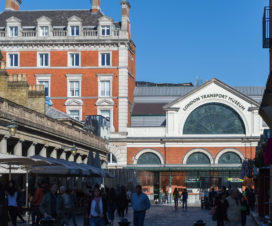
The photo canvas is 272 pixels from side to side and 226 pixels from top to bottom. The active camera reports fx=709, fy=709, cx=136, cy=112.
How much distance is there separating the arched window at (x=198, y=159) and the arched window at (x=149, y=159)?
3.42 m

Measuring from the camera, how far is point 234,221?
18703 millimetres

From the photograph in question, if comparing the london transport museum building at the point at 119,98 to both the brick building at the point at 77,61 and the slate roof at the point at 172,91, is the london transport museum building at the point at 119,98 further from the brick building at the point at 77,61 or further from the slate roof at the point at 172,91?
the slate roof at the point at 172,91

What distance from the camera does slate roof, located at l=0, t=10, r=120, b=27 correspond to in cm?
7644

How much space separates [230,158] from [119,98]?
13381 millimetres

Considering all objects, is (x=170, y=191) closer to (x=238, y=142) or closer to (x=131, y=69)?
(x=238, y=142)

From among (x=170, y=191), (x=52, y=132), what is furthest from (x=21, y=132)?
(x=170, y=191)

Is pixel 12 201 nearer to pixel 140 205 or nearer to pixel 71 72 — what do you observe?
pixel 140 205

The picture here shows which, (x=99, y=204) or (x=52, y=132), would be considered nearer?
(x=99, y=204)

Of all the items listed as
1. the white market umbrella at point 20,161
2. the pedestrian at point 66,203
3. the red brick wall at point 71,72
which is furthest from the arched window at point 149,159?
the pedestrian at point 66,203

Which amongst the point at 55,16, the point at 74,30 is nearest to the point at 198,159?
the point at 74,30

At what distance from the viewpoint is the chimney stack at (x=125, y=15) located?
75.2 meters

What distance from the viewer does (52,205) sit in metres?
19.7

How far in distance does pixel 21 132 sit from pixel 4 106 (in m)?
3.75

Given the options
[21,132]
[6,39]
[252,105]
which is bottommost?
[21,132]
